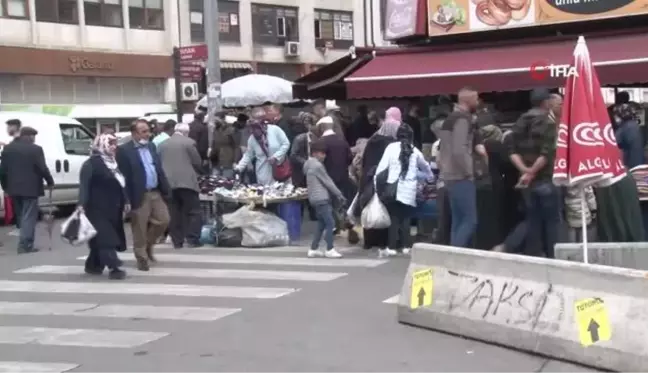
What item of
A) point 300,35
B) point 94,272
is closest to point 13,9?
point 300,35

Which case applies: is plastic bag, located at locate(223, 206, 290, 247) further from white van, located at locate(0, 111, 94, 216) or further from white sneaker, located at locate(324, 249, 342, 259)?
white van, located at locate(0, 111, 94, 216)

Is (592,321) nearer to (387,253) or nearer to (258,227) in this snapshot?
(387,253)

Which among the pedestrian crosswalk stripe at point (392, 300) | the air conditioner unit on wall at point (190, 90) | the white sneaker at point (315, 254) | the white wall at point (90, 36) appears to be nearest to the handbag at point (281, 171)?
the white sneaker at point (315, 254)

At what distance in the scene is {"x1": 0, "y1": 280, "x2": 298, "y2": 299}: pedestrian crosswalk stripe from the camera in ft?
32.0

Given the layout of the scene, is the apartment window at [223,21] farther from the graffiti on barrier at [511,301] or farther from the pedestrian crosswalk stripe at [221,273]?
the graffiti on barrier at [511,301]

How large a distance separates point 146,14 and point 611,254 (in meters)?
31.9

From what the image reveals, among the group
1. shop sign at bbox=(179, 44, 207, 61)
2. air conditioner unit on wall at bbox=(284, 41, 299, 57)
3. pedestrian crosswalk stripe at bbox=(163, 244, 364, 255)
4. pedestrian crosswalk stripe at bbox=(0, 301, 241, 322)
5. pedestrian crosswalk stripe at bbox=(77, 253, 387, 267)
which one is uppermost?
air conditioner unit on wall at bbox=(284, 41, 299, 57)

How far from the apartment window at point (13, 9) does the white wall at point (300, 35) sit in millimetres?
6804

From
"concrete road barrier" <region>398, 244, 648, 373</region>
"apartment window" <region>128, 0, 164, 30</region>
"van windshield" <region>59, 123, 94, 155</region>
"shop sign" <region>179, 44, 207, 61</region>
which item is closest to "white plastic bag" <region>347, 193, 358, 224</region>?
"concrete road barrier" <region>398, 244, 648, 373</region>

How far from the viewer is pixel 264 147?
13.7m

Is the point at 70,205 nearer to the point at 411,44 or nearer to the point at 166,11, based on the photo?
the point at 411,44

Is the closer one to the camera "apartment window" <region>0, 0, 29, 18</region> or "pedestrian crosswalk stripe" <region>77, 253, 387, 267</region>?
"pedestrian crosswalk stripe" <region>77, 253, 387, 267</region>

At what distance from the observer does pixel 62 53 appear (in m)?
34.6

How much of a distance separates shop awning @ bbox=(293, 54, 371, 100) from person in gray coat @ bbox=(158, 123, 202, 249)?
3.53m
